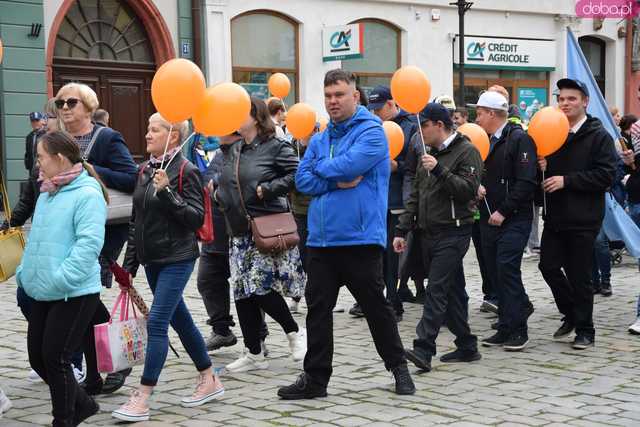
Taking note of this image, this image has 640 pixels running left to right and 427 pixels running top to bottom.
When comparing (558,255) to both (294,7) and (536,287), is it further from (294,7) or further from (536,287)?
(294,7)

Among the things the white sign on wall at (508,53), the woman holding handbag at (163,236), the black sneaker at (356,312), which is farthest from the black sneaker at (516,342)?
the white sign on wall at (508,53)

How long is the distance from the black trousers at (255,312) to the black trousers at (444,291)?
0.97 m

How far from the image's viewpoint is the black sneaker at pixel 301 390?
6.39m

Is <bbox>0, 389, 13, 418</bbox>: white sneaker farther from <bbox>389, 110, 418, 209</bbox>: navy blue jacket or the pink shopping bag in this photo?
<bbox>389, 110, 418, 209</bbox>: navy blue jacket

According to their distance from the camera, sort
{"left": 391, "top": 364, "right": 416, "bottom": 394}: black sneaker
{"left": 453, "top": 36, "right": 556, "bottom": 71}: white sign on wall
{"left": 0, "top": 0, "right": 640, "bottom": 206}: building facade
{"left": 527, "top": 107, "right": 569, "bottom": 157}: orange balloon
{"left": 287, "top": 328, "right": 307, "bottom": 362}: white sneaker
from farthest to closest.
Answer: {"left": 453, "top": 36, "right": 556, "bottom": 71}: white sign on wall
{"left": 0, "top": 0, "right": 640, "bottom": 206}: building facade
{"left": 527, "top": 107, "right": 569, "bottom": 157}: orange balloon
{"left": 287, "top": 328, "right": 307, "bottom": 362}: white sneaker
{"left": 391, "top": 364, "right": 416, "bottom": 394}: black sneaker

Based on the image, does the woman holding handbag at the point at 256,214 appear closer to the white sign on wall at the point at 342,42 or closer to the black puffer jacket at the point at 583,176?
the black puffer jacket at the point at 583,176

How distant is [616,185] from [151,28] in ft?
35.0

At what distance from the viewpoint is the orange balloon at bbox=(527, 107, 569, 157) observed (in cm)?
771

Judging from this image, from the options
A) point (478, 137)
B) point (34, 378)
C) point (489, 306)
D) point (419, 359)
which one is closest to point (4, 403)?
point (34, 378)

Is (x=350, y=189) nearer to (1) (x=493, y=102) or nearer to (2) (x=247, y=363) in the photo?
(2) (x=247, y=363)

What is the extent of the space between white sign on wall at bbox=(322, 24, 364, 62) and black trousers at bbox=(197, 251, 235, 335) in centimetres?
1400

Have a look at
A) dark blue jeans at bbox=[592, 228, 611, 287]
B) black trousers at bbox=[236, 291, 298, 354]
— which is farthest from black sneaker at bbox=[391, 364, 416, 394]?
dark blue jeans at bbox=[592, 228, 611, 287]

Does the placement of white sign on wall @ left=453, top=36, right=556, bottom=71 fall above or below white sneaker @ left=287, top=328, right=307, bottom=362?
above

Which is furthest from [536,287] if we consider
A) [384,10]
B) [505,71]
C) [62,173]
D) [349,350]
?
[505,71]
